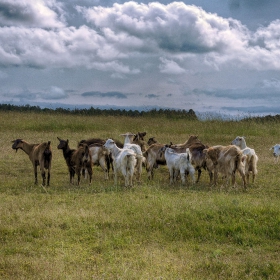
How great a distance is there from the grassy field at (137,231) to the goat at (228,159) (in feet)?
1.72

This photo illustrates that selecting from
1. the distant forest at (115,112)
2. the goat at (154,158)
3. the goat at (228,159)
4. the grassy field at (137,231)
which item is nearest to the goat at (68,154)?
the grassy field at (137,231)

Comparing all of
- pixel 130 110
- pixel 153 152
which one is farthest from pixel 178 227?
pixel 130 110

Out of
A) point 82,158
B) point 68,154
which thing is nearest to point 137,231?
point 82,158

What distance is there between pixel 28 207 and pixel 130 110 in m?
28.8

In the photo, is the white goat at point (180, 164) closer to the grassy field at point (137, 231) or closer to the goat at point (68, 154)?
the grassy field at point (137, 231)

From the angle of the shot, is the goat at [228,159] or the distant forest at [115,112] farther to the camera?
the distant forest at [115,112]

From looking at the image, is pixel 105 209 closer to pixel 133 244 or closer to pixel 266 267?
pixel 133 244

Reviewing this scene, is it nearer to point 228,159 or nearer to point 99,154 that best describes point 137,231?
point 228,159

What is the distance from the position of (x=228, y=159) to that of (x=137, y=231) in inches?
169

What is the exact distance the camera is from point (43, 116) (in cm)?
2855

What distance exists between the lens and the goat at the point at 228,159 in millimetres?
10492

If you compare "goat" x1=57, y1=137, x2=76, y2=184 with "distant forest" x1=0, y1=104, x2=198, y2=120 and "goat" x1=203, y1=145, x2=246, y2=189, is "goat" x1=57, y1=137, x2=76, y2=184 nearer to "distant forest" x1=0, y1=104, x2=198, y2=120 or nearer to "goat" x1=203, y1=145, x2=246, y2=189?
"goat" x1=203, y1=145, x2=246, y2=189

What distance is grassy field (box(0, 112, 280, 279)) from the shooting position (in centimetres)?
579

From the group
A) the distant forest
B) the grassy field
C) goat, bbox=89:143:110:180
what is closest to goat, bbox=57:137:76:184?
the grassy field
